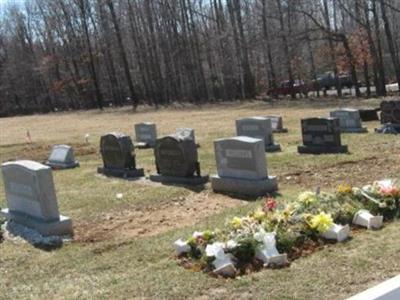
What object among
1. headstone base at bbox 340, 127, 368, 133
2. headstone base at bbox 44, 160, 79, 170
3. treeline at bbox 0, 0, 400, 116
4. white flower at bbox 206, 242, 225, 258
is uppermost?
treeline at bbox 0, 0, 400, 116

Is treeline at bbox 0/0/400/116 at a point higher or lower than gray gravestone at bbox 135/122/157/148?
higher

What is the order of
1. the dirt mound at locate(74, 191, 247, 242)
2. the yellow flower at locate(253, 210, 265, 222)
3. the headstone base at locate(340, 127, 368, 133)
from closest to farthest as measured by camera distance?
1. the yellow flower at locate(253, 210, 265, 222)
2. the dirt mound at locate(74, 191, 247, 242)
3. the headstone base at locate(340, 127, 368, 133)

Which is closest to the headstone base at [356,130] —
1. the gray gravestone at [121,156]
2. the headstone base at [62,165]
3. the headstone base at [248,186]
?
the gray gravestone at [121,156]

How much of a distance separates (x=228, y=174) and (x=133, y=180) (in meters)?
2.95

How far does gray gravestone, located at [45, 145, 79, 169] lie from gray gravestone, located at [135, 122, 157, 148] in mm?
2997

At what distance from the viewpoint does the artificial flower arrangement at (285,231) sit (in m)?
6.17

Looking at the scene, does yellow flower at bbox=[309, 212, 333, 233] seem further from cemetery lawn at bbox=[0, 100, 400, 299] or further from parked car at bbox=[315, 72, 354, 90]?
parked car at bbox=[315, 72, 354, 90]

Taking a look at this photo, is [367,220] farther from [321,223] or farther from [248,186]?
[248,186]

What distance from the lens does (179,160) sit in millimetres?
12453

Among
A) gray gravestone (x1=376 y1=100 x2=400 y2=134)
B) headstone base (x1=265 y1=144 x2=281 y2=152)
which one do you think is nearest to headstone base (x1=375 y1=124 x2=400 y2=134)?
gray gravestone (x1=376 y1=100 x2=400 y2=134)

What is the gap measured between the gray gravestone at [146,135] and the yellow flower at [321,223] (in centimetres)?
1315

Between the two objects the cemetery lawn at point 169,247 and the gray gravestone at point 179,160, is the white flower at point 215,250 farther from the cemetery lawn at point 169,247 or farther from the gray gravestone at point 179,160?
the gray gravestone at point 179,160

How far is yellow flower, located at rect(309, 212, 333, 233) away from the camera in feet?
22.1

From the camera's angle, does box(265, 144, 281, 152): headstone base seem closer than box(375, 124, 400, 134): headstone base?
Yes
